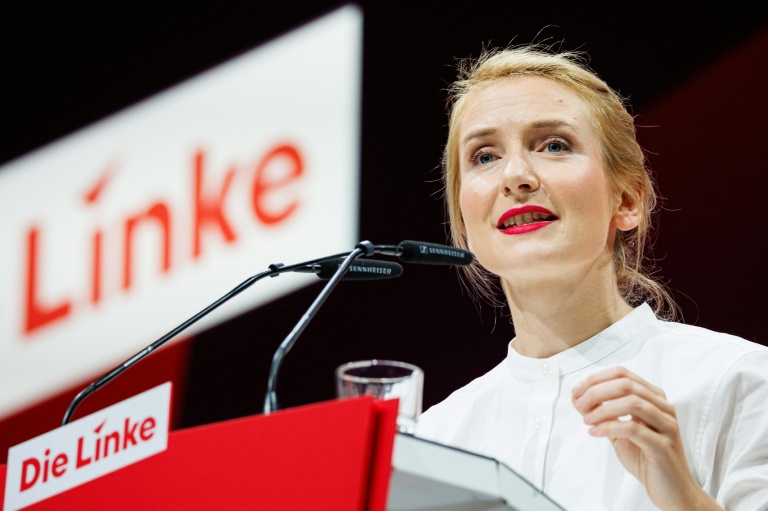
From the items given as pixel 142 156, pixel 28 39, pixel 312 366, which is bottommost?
pixel 312 366

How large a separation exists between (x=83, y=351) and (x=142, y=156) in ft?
2.25

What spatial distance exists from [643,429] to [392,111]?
2.07m

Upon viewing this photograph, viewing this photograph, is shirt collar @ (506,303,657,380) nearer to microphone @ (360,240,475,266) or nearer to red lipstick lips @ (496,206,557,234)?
red lipstick lips @ (496,206,557,234)

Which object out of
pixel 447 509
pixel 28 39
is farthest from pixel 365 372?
pixel 28 39

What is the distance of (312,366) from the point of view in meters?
2.91

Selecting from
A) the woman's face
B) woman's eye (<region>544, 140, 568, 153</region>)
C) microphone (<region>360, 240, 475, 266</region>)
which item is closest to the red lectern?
microphone (<region>360, 240, 475, 266</region>)

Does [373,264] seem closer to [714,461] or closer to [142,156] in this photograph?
[714,461]

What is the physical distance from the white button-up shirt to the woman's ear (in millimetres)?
204

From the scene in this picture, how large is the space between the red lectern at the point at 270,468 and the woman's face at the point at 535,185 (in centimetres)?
81

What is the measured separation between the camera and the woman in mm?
1250

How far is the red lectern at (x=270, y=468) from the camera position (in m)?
0.72

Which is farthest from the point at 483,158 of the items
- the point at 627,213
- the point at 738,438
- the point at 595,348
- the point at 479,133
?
the point at 738,438

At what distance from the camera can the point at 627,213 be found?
1684mm

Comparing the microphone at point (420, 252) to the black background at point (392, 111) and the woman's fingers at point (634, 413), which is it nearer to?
the woman's fingers at point (634, 413)
